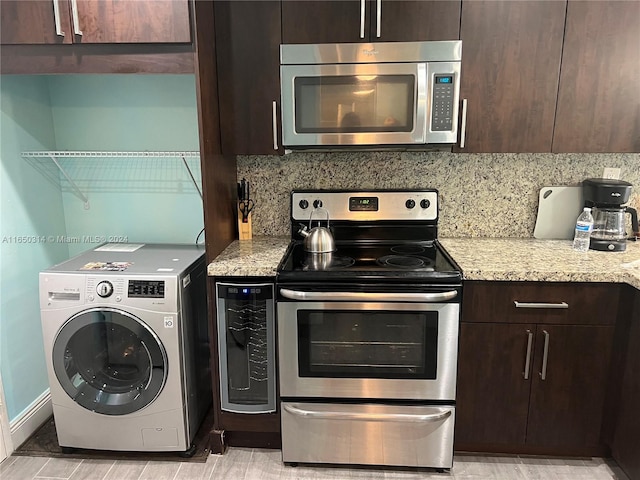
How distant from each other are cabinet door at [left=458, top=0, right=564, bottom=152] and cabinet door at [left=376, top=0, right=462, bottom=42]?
0.05 meters

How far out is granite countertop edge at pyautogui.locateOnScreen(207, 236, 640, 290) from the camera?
1.96 meters

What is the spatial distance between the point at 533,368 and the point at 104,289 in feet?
6.13

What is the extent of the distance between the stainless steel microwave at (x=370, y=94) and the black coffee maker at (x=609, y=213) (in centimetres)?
79

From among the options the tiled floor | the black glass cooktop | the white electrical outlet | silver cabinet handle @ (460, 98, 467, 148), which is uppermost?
silver cabinet handle @ (460, 98, 467, 148)

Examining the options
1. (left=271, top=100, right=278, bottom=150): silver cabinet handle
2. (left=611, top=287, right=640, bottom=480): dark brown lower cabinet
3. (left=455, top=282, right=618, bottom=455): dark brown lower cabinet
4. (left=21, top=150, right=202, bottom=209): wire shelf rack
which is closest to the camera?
(left=611, top=287, right=640, bottom=480): dark brown lower cabinet

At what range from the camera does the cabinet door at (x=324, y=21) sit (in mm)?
2109

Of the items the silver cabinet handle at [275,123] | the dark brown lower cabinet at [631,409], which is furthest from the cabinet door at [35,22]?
the dark brown lower cabinet at [631,409]

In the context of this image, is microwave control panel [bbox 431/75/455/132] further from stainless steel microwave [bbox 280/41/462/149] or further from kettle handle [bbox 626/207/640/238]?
kettle handle [bbox 626/207/640/238]

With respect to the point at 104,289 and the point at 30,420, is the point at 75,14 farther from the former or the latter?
the point at 30,420

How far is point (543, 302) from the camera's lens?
200 centimetres

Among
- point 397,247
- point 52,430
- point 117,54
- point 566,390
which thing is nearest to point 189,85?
point 117,54

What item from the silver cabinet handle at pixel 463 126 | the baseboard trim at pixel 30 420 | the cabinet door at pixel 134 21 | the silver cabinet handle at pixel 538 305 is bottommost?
the baseboard trim at pixel 30 420

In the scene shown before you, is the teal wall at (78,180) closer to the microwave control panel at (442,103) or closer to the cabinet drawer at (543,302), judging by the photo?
the microwave control panel at (442,103)

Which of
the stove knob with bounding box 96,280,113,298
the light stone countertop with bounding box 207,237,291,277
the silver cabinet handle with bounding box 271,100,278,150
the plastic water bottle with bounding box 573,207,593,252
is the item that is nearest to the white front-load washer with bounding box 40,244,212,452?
the stove knob with bounding box 96,280,113,298
